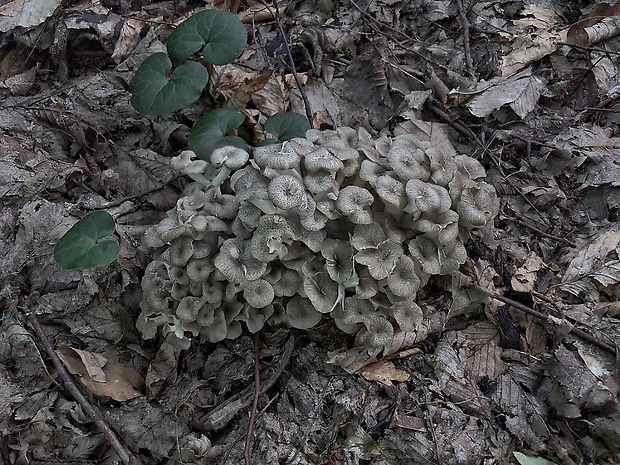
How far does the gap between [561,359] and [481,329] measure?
56cm

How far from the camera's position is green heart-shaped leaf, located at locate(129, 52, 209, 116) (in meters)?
3.99

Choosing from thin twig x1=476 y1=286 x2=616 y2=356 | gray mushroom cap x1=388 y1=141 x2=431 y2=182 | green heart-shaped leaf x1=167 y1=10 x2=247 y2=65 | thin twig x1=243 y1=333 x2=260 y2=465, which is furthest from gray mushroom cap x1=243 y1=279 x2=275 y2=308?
green heart-shaped leaf x1=167 y1=10 x2=247 y2=65

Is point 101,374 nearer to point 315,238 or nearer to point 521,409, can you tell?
point 315,238

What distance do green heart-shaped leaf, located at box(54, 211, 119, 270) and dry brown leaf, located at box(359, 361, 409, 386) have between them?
1883 millimetres

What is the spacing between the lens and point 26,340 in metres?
3.52

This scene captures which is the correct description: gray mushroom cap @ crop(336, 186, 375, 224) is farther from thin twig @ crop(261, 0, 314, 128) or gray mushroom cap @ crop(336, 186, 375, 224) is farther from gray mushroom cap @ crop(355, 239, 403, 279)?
thin twig @ crop(261, 0, 314, 128)

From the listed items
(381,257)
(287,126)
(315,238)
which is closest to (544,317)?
(381,257)

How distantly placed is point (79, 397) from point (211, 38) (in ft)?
9.54

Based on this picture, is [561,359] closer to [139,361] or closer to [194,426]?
[194,426]

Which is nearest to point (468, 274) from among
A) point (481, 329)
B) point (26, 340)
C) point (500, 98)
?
point (481, 329)

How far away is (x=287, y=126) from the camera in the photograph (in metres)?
4.11

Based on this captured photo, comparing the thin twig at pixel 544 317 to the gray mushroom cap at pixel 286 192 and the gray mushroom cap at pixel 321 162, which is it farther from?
the gray mushroom cap at pixel 286 192

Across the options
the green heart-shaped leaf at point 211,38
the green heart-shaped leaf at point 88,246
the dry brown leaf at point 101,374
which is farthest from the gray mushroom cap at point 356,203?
the dry brown leaf at point 101,374

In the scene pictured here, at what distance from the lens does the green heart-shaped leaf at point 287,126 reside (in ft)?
13.4
